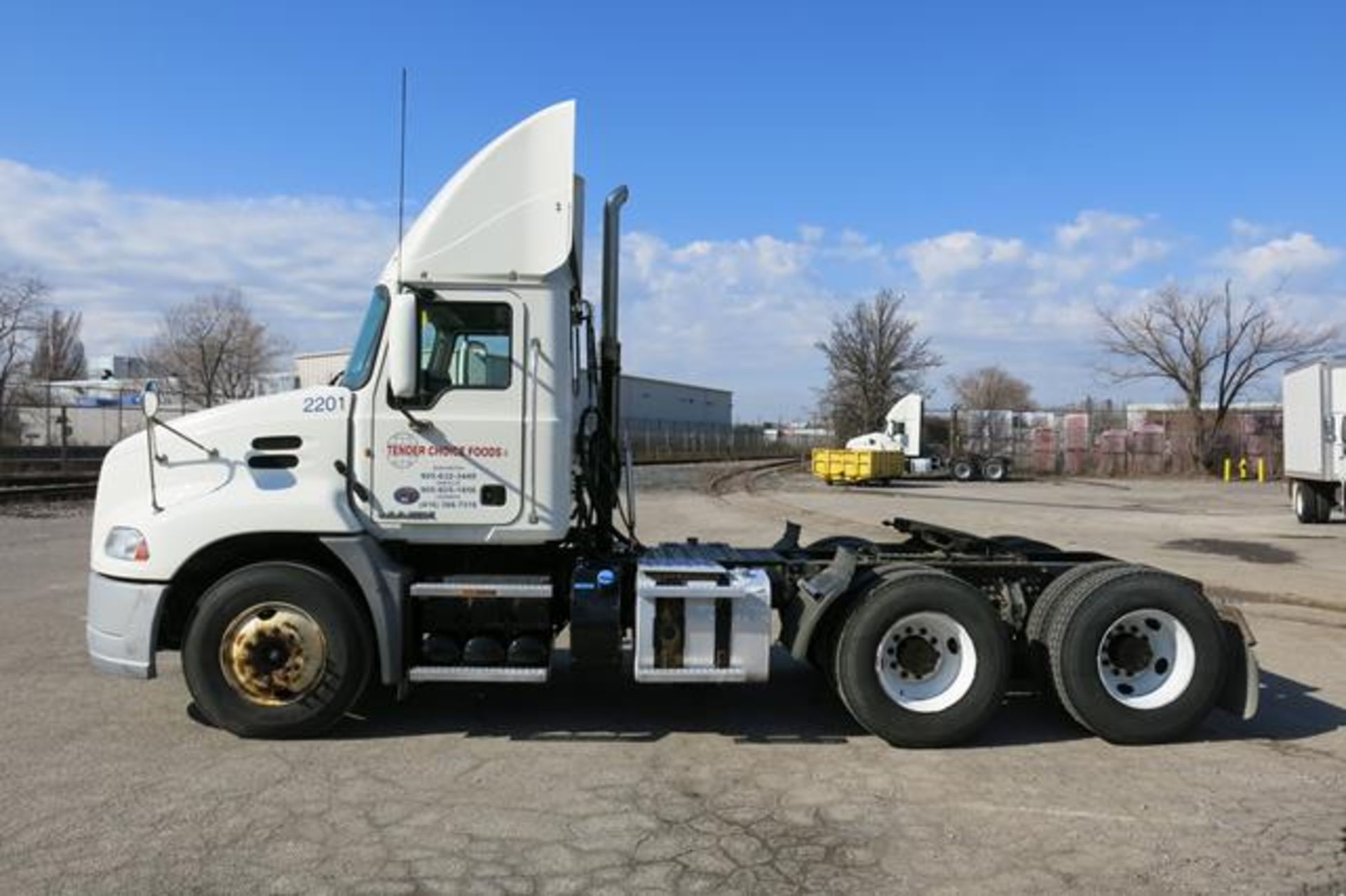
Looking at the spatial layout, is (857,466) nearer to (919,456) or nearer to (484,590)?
(919,456)

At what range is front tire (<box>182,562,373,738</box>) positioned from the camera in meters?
6.08

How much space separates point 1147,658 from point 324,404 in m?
5.17

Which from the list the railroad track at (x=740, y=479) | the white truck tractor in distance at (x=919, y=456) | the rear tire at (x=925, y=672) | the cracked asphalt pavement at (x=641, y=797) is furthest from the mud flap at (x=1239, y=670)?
the white truck tractor in distance at (x=919, y=456)

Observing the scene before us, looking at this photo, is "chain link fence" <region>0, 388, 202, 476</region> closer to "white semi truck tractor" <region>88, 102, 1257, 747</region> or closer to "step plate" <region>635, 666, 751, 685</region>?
"white semi truck tractor" <region>88, 102, 1257, 747</region>

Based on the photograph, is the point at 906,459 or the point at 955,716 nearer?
the point at 955,716

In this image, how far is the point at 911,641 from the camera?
631cm

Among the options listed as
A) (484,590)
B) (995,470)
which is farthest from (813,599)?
(995,470)

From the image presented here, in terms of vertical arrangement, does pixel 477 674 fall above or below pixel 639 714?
above

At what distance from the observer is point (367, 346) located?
21.0ft

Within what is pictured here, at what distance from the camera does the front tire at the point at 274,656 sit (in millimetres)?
6082

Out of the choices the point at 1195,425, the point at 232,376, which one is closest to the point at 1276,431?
the point at 1195,425

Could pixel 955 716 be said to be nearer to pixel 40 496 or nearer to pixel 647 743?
pixel 647 743

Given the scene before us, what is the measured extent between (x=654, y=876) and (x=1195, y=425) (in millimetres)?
53232

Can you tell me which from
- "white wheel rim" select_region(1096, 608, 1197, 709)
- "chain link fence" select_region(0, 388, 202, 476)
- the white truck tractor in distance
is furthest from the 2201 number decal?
the white truck tractor in distance
